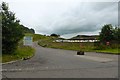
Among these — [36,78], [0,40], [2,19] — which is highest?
[2,19]

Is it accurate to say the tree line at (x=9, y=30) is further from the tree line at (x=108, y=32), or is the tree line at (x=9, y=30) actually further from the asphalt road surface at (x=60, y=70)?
the tree line at (x=108, y=32)

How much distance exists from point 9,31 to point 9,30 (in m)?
0.14

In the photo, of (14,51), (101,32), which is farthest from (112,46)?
(14,51)

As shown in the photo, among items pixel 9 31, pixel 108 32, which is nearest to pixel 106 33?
pixel 108 32

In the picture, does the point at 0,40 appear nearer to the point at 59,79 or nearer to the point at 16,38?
the point at 16,38

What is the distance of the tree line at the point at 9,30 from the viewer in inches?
898

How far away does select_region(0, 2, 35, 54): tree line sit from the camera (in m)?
22.8

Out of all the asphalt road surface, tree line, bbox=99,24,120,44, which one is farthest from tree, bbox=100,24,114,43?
the asphalt road surface

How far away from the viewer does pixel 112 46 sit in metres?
42.2

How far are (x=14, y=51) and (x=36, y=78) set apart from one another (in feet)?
47.4

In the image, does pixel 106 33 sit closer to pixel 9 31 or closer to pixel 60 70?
pixel 9 31

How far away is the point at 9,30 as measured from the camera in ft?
74.7

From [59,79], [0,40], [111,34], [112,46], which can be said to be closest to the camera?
[59,79]

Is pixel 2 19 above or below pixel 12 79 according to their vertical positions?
above
